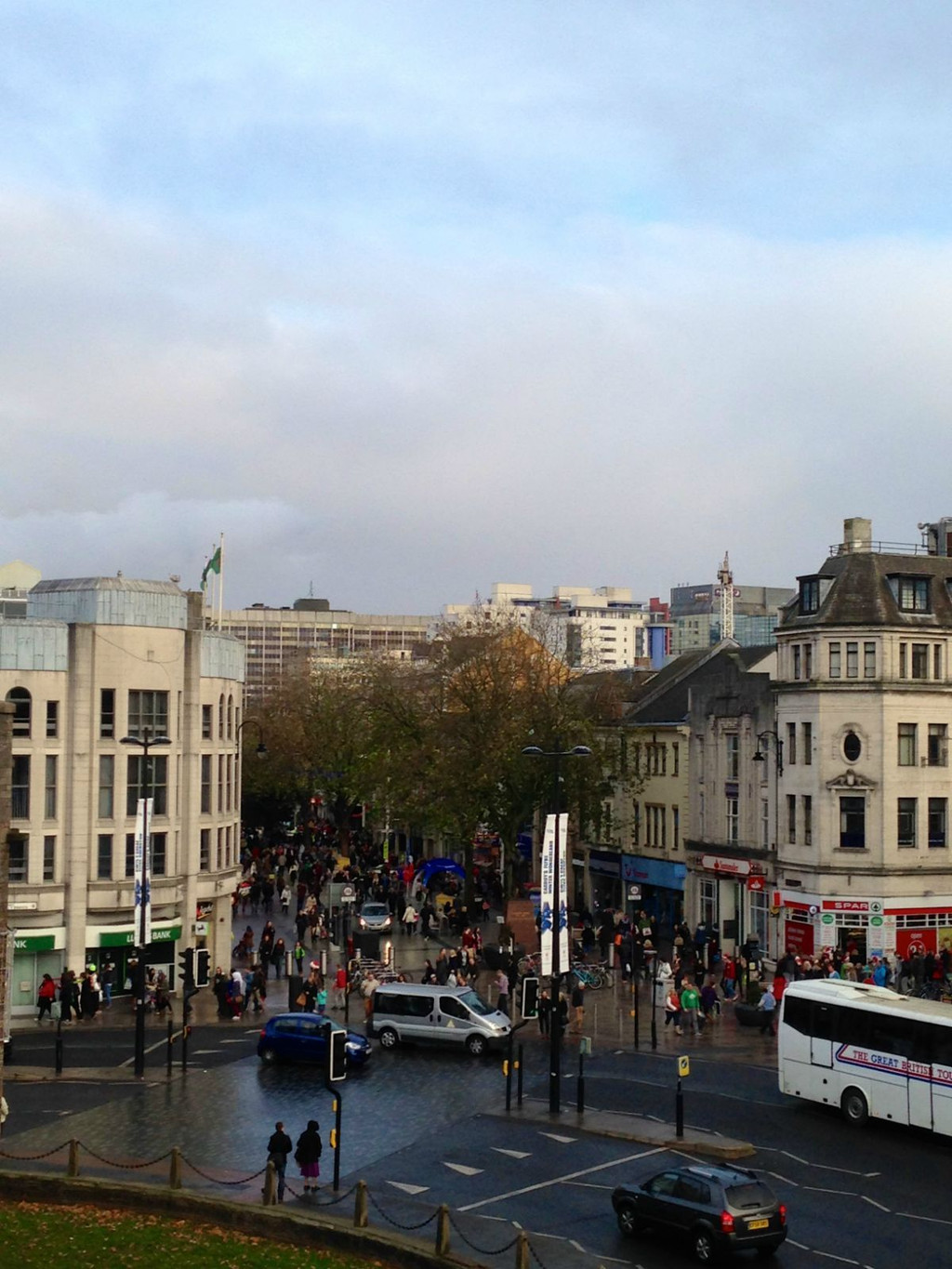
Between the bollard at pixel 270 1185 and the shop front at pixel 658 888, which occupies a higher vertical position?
the shop front at pixel 658 888

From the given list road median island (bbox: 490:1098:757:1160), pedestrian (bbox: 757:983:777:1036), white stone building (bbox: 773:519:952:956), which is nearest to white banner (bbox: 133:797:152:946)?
road median island (bbox: 490:1098:757:1160)

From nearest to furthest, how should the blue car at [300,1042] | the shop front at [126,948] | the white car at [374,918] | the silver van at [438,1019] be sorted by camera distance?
the blue car at [300,1042] → the silver van at [438,1019] → the shop front at [126,948] → the white car at [374,918]

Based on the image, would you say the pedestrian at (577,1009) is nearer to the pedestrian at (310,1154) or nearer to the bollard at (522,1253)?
the pedestrian at (310,1154)

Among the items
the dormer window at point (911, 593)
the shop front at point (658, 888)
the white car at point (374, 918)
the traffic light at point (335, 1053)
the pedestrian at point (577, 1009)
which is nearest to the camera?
the traffic light at point (335, 1053)

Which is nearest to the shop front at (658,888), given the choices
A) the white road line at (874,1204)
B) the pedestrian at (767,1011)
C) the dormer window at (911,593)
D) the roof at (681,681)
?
the roof at (681,681)

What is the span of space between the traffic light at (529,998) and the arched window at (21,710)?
861 inches

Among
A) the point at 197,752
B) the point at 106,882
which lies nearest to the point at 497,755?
the point at 197,752

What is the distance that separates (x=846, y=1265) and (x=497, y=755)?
42246 millimetres

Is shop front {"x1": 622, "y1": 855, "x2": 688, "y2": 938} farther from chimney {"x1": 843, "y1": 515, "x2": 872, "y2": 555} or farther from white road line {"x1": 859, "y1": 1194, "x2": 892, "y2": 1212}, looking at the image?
white road line {"x1": 859, "y1": 1194, "x2": 892, "y2": 1212}

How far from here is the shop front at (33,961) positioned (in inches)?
1927

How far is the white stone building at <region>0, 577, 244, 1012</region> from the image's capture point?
164ft

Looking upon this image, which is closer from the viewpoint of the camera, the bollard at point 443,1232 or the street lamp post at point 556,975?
the bollard at point 443,1232

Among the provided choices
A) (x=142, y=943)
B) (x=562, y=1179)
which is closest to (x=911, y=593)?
(x=142, y=943)

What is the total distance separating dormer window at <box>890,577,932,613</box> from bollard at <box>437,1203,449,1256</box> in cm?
3912
